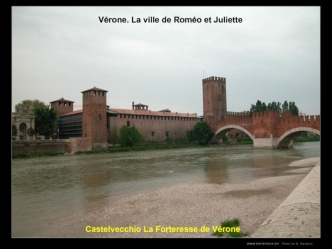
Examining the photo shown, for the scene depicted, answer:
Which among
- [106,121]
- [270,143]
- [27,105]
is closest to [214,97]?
[270,143]

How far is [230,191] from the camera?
6910 mm

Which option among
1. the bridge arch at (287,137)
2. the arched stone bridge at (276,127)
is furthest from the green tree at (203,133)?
the bridge arch at (287,137)

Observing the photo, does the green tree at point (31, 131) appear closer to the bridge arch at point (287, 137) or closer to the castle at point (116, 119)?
the castle at point (116, 119)

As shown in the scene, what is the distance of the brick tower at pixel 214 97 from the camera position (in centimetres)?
4134

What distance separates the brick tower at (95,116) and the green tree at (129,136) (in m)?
1.65

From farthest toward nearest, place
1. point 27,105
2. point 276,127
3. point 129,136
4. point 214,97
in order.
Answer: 1. point 214,97
2. point 27,105
3. point 129,136
4. point 276,127

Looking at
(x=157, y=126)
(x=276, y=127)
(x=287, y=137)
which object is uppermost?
(x=157, y=126)

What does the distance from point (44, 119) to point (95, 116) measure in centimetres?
464

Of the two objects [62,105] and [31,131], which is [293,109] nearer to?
[62,105]

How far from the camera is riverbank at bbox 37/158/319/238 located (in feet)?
13.5

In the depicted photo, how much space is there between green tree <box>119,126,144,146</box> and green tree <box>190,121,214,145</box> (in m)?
8.83

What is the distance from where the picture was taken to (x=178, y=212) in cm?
514
